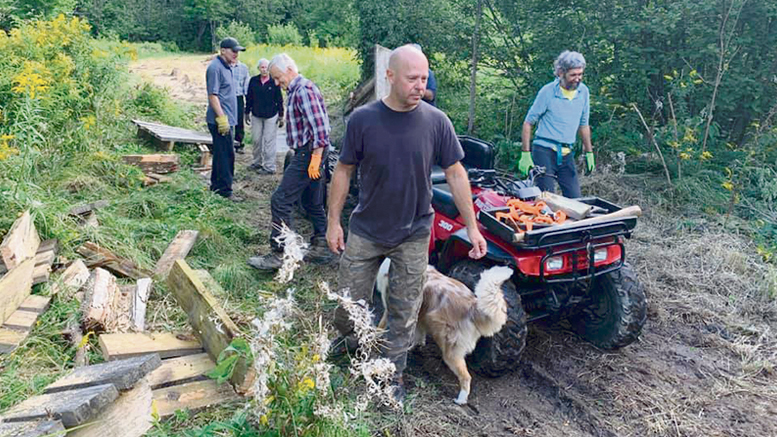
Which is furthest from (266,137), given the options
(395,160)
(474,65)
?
(395,160)

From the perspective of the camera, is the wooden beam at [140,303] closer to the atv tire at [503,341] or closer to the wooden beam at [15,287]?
the wooden beam at [15,287]

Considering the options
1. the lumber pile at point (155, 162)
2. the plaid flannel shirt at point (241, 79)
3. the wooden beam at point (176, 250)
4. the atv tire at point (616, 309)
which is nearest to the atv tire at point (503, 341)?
the atv tire at point (616, 309)

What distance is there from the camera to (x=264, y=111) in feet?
29.5

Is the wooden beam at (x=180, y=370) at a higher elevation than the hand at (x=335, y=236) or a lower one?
lower

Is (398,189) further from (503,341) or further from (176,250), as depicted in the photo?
(176,250)

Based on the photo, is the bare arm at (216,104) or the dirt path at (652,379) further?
the bare arm at (216,104)

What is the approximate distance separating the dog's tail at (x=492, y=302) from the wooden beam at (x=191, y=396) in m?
1.49

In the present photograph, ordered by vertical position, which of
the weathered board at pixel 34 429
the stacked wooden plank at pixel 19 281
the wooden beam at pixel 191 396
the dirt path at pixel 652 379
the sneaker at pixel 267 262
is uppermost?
the weathered board at pixel 34 429

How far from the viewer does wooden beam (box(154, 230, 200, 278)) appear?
4.91m

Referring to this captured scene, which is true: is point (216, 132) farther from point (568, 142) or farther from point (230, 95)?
point (568, 142)

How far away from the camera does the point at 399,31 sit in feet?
36.6

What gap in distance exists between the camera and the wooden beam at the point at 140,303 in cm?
399

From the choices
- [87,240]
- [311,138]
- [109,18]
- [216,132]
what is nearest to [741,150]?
[311,138]

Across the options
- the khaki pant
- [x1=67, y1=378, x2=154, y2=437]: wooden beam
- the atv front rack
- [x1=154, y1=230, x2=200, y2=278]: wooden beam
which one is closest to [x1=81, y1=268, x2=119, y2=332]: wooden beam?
[x1=154, y1=230, x2=200, y2=278]: wooden beam
